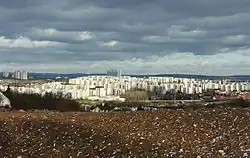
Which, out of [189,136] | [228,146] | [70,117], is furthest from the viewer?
[70,117]

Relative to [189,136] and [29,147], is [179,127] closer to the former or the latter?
[189,136]

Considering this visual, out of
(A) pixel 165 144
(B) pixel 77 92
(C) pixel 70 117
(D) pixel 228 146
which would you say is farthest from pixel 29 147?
(B) pixel 77 92

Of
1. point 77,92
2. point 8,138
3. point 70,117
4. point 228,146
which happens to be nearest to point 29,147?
point 8,138

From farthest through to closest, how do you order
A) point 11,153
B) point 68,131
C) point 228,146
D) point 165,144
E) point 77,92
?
point 77,92 → point 68,131 → point 11,153 → point 165,144 → point 228,146

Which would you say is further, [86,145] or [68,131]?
[68,131]

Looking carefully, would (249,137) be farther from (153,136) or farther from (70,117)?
(70,117)

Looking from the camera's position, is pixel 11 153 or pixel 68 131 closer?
pixel 11 153
